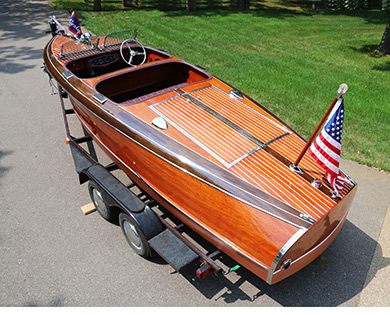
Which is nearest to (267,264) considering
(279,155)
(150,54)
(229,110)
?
(279,155)

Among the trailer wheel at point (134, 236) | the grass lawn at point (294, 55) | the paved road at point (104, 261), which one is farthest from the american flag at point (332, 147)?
the grass lawn at point (294, 55)

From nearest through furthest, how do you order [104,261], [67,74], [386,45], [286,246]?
[286,246] → [104,261] → [67,74] → [386,45]

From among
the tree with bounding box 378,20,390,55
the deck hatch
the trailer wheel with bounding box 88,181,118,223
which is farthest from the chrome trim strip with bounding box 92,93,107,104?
the tree with bounding box 378,20,390,55

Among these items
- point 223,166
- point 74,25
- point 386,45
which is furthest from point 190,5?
point 223,166

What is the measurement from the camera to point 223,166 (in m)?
3.33

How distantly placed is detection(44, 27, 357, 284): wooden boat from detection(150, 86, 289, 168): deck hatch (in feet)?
0.04

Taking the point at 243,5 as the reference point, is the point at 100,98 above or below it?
below

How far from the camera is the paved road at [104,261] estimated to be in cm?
328

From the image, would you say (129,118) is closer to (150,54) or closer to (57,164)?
(57,164)

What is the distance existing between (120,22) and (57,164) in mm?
9317

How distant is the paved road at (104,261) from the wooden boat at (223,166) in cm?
51

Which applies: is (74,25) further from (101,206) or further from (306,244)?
(306,244)

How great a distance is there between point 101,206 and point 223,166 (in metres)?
1.80

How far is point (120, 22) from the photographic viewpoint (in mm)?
12594
